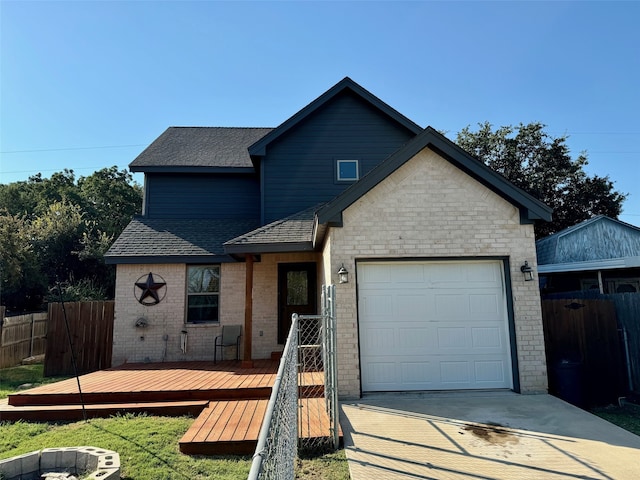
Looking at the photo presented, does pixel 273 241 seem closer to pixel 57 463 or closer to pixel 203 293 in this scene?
pixel 203 293

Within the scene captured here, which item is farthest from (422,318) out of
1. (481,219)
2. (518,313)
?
(481,219)

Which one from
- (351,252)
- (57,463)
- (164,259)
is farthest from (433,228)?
(164,259)

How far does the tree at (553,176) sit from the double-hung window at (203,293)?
66.3ft

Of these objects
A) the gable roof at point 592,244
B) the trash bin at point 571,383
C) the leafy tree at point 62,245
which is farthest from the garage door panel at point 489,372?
the leafy tree at point 62,245

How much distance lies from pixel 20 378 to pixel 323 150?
10046 mm

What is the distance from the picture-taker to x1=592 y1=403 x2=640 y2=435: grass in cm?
559

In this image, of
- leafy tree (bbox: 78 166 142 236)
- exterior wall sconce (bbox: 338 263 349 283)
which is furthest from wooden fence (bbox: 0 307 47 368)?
leafy tree (bbox: 78 166 142 236)

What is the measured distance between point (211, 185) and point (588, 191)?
22.7 m

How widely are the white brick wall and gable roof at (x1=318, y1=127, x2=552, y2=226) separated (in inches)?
6.4

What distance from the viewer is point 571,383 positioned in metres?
6.62

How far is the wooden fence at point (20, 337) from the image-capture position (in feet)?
35.9

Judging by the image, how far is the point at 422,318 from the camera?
22.3 feet

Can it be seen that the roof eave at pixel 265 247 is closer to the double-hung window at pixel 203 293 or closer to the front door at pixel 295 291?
the front door at pixel 295 291

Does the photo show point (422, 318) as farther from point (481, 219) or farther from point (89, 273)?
point (89, 273)
